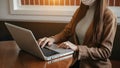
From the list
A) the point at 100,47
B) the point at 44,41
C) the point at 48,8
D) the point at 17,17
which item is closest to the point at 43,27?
the point at 48,8

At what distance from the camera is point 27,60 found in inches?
70.2

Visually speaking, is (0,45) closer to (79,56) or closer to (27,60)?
(27,60)

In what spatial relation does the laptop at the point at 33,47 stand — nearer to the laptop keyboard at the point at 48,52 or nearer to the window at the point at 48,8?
the laptop keyboard at the point at 48,52

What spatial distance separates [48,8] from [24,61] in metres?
1.22

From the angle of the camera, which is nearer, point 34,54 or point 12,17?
point 34,54

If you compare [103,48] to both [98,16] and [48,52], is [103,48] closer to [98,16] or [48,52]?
[98,16]

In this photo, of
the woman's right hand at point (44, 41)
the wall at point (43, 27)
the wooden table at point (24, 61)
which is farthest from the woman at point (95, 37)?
the wall at point (43, 27)

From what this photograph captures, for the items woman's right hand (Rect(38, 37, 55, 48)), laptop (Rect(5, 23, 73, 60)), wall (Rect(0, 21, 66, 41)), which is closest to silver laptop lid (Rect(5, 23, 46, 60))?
laptop (Rect(5, 23, 73, 60))

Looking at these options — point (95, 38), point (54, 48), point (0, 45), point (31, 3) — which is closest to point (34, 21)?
point (31, 3)

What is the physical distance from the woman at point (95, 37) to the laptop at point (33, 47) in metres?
0.06

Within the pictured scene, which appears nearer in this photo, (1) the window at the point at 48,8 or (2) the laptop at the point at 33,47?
(2) the laptop at the point at 33,47

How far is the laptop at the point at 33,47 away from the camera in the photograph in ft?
5.48

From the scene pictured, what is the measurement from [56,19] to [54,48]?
96 centimetres

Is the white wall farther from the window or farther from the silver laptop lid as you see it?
the silver laptop lid
